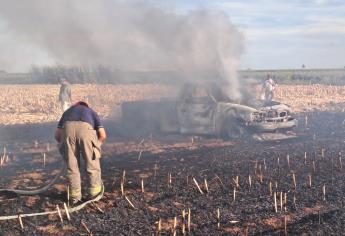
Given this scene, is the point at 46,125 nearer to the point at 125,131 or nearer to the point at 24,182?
the point at 125,131

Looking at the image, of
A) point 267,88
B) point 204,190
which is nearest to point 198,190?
point 204,190

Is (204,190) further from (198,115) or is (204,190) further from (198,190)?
(198,115)

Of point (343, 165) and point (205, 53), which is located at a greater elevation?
point (205, 53)

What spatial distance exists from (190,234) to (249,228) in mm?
825

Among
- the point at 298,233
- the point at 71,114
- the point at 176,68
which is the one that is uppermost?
the point at 176,68

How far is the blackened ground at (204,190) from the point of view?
237 inches

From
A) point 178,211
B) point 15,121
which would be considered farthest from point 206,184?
point 15,121

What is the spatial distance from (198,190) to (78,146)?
2217 millimetres

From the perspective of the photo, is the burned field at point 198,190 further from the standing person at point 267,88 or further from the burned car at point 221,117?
the standing person at point 267,88

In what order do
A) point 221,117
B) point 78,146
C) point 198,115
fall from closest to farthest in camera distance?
point 78,146 → point 221,117 → point 198,115

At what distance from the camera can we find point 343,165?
31.2 ft

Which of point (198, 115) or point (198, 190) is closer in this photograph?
point (198, 190)

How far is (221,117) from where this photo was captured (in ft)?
45.1

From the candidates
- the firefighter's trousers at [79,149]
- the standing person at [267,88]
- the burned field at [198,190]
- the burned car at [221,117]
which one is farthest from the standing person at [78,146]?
the standing person at [267,88]
